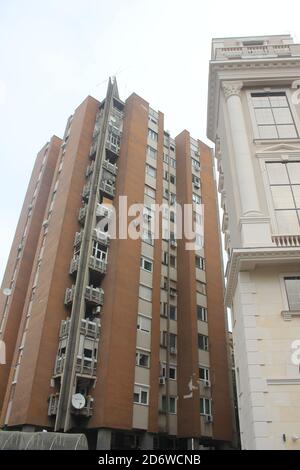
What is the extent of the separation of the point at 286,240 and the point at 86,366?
18902 mm

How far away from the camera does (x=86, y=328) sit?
3056 centimetres

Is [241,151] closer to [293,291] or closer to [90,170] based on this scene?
[293,291]

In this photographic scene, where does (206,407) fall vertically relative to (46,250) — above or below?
below

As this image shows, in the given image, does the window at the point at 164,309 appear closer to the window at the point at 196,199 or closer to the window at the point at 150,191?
the window at the point at 150,191

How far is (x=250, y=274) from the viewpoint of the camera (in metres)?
16.2

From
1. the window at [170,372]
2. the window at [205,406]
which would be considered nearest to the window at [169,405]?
the window at [170,372]

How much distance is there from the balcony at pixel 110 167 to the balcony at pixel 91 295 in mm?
13131

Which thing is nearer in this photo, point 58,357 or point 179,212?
point 58,357

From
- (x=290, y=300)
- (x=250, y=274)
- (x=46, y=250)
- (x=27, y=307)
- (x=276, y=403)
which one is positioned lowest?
(x=276, y=403)

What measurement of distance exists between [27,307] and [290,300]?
87.8 feet
